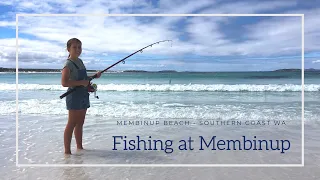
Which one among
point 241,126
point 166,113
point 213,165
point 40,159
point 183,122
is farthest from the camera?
point 166,113

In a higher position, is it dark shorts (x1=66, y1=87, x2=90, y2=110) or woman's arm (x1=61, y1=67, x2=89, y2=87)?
woman's arm (x1=61, y1=67, x2=89, y2=87)

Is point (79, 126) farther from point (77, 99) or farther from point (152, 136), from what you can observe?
point (152, 136)

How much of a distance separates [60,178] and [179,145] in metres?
1.56

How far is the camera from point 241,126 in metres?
4.65

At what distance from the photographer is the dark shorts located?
9.27 ft

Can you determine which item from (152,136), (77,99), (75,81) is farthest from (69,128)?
(152,136)

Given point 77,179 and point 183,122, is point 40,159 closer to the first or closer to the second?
point 77,179

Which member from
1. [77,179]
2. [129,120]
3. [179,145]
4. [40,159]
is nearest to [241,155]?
[179,145]

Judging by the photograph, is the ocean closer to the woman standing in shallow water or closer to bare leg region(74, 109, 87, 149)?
bare leg region(74, 109, 87, 149)

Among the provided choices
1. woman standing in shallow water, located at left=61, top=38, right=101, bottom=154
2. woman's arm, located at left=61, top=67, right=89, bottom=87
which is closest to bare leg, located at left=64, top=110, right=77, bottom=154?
woman standing in shallow water, located at left=61, top=38, right=101, bottom=154

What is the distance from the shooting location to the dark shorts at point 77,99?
9.27 ft

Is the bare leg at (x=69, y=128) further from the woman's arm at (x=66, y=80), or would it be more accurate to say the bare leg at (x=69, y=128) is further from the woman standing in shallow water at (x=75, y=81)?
the woman's arm at (x=66, y=80)

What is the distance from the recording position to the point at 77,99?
2838 millimetres

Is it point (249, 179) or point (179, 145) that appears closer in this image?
point (249, 179)
